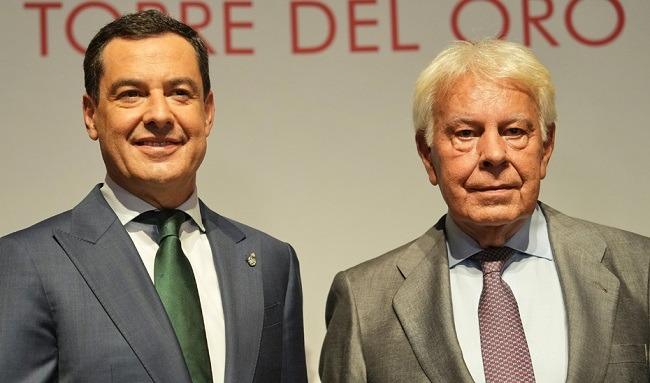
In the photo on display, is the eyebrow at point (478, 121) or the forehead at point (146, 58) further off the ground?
the forehead at point (146, 58)

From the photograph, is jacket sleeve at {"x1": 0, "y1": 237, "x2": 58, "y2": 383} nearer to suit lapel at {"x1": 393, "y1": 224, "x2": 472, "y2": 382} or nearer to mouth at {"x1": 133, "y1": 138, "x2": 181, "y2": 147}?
mouth at {"x1": 133, "y1": 138, "x2": 181, "y2": 147}

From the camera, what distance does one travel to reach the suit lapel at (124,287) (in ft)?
7.29

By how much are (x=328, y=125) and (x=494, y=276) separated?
3.42ft


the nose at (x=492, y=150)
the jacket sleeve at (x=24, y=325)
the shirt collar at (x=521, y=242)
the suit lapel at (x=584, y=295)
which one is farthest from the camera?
the shirt collar at (x=521, y=242)

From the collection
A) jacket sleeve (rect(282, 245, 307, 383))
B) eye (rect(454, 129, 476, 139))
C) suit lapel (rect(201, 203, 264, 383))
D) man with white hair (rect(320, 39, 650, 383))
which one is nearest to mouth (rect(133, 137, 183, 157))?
suit lapel (rect(201, 203, 264, 383))

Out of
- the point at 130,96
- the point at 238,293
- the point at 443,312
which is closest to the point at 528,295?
the point at 443,312

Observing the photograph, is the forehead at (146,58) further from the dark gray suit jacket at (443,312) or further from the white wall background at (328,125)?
the white wall background at (328,125)

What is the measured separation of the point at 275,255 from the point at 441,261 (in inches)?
16.1

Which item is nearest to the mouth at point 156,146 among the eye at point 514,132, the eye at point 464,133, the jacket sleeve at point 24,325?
the jacket sleeve at point 24,325

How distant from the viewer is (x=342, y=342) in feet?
8.39

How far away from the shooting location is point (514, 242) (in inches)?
99.6

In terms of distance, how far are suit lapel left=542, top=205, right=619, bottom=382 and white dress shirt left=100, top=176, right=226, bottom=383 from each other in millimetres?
781

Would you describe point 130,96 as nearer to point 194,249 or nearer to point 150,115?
point 150,115

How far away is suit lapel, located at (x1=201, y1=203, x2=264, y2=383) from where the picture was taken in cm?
234
